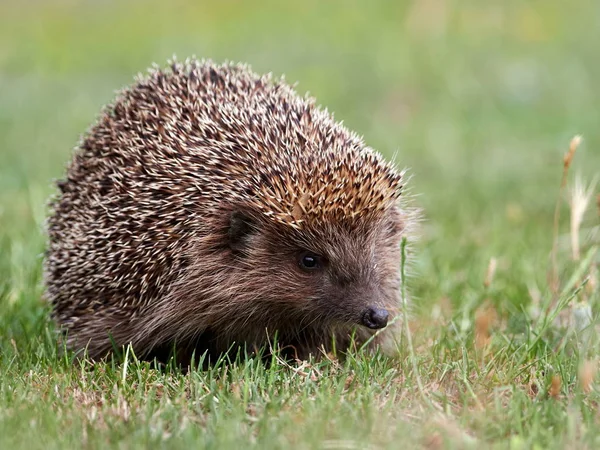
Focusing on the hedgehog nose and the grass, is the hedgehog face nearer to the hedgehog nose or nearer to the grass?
the hedgehog nose

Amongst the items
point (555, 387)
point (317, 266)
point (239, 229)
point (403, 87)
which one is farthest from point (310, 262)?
point (403, 87)

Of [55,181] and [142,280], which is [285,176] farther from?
[55,181]

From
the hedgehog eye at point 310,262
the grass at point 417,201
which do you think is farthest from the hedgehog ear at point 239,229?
the grass at point 417,201

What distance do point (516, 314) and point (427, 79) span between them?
25.0ft

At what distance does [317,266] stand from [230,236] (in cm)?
42

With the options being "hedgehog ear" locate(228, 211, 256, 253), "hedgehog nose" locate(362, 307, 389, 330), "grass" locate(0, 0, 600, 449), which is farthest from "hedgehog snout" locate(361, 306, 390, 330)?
"hedgehog ear" locate(228, 211, 256, 253)

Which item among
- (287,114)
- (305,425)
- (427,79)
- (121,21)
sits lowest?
(305,425)

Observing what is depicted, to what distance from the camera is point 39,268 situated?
5652 mm

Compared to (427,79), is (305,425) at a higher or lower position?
lower

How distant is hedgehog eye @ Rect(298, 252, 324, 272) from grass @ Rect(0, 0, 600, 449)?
0.45 m

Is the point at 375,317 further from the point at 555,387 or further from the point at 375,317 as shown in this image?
the point at 555,387

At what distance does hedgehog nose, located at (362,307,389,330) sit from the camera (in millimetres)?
3941

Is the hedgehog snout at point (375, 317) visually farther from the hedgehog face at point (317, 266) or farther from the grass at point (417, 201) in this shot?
the grass at point (417, 201)

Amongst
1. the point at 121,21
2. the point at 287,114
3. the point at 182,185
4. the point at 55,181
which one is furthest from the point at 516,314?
the point at 121,21
